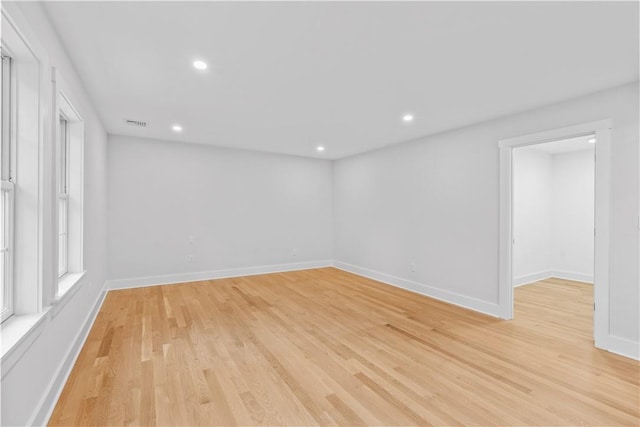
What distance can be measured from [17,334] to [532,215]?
7090 millimetres

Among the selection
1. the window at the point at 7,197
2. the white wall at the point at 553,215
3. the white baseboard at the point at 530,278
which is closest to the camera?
the window at the point at 7,197

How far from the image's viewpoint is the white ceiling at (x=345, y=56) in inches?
69.3

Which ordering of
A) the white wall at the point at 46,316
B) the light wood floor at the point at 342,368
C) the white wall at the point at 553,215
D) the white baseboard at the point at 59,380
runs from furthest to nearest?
1. the white wall at the point at 553,215
2. the light wood floor at the point at 342,368
3. the white baseboard at the point at 59,380
4. the white wall at the point at 46,316

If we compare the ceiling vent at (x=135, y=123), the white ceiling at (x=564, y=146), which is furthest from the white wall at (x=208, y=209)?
the white ceiling at (x=564, y=146)

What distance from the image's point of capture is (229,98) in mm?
3127

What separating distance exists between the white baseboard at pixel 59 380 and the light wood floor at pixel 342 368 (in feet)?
0.20

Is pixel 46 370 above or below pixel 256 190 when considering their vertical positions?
below

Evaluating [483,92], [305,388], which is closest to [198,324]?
[305,388]

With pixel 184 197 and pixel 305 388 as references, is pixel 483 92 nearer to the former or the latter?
pixel 305 388

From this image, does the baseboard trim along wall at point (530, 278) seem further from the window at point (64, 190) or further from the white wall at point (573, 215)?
the window at point (64, 190)

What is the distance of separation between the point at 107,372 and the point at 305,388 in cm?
162

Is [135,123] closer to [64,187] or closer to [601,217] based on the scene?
[64,187]

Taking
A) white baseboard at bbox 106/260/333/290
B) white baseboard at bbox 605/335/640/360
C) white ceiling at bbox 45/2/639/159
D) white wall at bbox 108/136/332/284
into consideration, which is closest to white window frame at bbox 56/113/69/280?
white ceiling at bbox 45/2/639/159

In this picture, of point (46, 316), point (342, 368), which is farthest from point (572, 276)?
point (46, 316)
